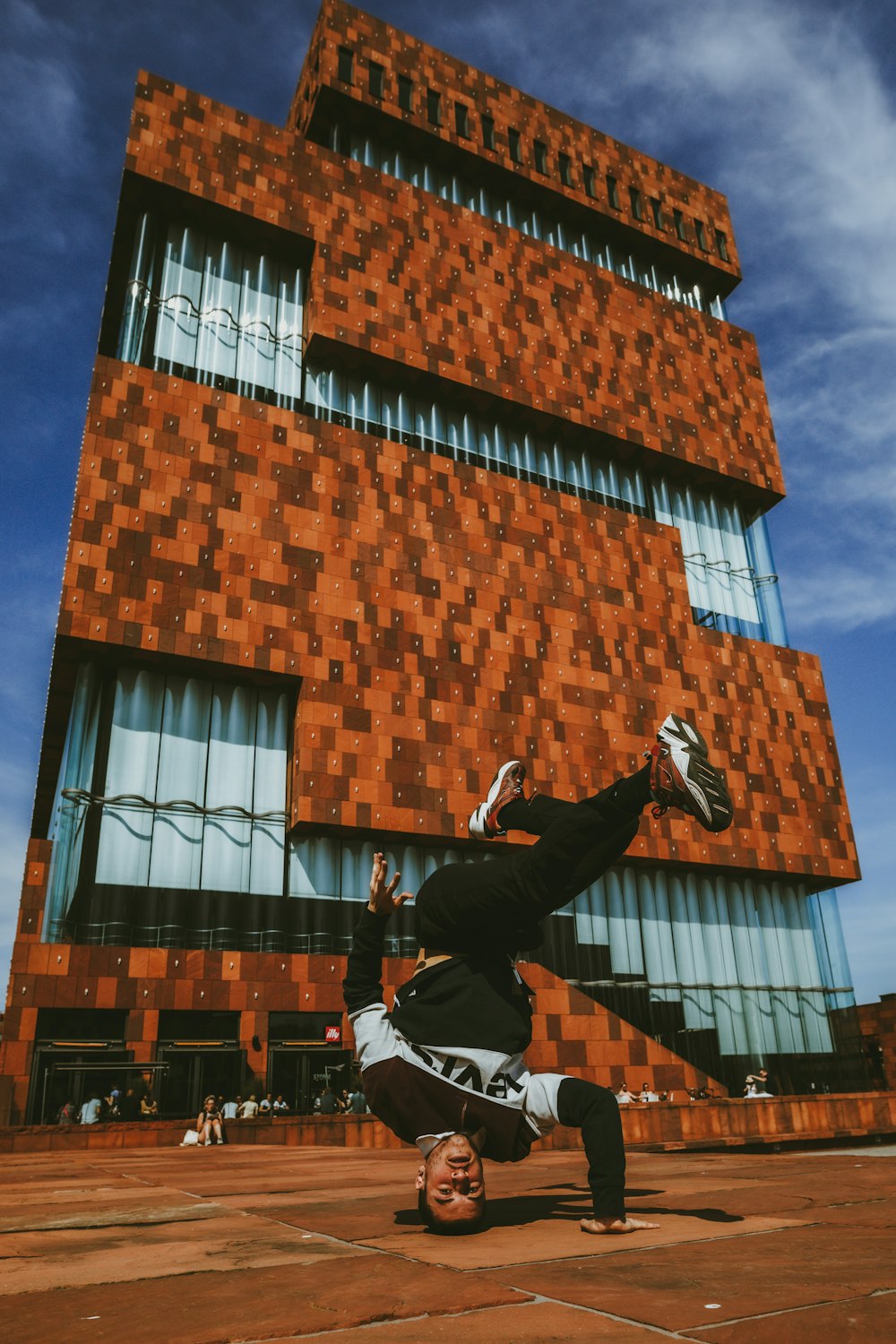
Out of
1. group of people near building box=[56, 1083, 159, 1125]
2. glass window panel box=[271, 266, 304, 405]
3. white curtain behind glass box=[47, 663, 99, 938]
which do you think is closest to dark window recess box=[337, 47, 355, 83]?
glass window panel box=[271, 266, 304, 405]

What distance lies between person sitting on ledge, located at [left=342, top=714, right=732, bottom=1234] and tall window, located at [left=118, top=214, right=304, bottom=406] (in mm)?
31718

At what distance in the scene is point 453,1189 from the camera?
4129 millimetres

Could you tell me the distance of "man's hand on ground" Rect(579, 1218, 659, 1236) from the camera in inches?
158

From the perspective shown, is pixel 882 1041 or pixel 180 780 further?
pixel 882 1041

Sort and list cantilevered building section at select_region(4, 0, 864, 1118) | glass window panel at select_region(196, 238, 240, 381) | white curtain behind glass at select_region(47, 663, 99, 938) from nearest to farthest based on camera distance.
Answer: white curtain behind glass at select_region(47, 663, 99, 938)
cantilevered building section at select_region(4, 0, 864, 1118)
glass window panel at select_region(196, 238, 240, 381)

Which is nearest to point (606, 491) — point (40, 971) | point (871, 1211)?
point (40, 971)

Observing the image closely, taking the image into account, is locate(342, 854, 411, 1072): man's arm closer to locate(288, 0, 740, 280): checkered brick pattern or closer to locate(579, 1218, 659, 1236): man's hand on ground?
locate(579, 1218, 659, 1236): man's hand on ground

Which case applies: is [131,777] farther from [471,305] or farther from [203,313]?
[471,305]

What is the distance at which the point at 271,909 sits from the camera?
27422 millimetres

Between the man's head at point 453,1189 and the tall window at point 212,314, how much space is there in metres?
32.5

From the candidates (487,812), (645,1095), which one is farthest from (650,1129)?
(645,1095)

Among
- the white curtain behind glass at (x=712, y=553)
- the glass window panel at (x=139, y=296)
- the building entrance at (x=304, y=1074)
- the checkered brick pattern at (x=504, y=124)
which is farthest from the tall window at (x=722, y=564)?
the building entrance at (x=304, y=1074)

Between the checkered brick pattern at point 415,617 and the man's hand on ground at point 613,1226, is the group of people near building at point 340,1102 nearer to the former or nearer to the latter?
the checkered brick pattern at point 415,617

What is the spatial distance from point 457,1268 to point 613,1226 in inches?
39.0
